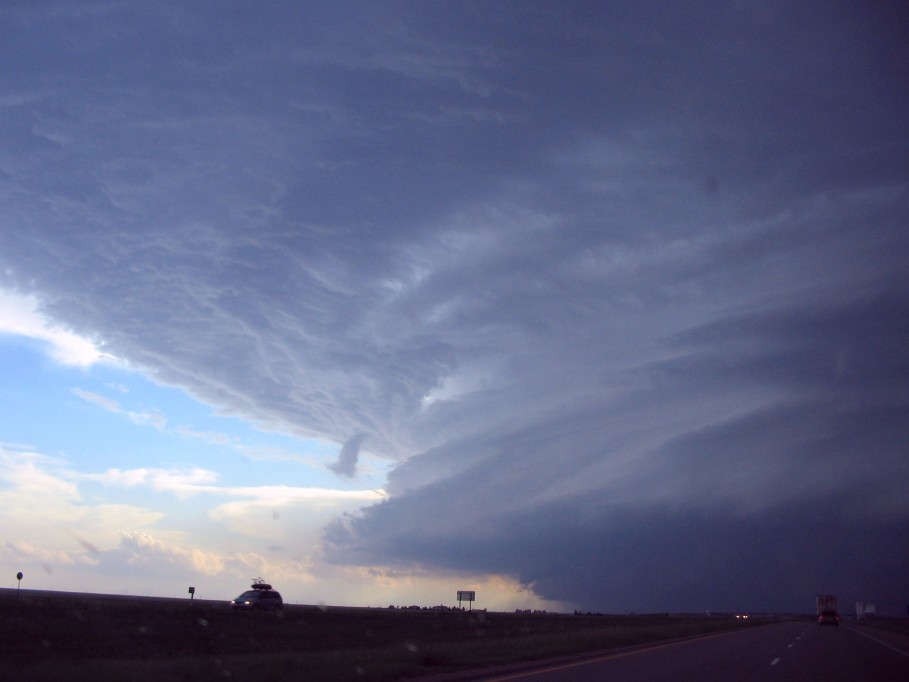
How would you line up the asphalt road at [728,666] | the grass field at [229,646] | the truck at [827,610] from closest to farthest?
the grass field at [229,646] < the asphalt road at [728,666] < the truck at [827,610]

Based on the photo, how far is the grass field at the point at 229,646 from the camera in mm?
19391

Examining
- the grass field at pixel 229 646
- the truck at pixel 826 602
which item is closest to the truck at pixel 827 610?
the truck at pixel 826 602

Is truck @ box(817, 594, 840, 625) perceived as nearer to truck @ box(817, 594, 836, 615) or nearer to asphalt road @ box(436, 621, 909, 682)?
truck @ box(817, 594, 836, 615)

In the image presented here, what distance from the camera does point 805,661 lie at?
28.7 m

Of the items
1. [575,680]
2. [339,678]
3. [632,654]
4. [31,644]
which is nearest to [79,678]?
[339,678]

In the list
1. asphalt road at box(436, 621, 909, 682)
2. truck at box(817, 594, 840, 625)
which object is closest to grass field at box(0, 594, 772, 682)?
asphalt road at box(436, 621, 909, 682)

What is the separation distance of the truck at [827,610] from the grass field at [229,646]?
155 ft

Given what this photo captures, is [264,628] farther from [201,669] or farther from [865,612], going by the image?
[865,612]

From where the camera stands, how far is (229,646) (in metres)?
37.3

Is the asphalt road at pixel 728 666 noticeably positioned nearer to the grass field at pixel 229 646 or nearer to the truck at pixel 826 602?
the grass field at pixel 229 646

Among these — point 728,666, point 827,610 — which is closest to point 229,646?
point 728,666

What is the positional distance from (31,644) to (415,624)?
124 feet

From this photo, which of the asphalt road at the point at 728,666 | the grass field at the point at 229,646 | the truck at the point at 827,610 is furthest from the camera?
the truck at the point at 827,610

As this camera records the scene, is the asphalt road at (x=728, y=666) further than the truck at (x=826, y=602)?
No
